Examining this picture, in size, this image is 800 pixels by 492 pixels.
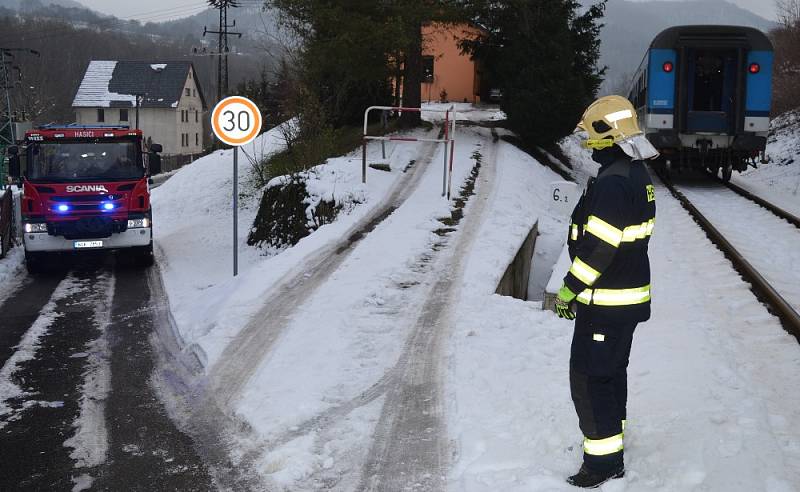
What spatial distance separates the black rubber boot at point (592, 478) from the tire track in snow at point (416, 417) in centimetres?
79

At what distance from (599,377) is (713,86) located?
17321 millimetres

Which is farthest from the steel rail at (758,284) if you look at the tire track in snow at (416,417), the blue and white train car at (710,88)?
the blue and white train car at (710,88)

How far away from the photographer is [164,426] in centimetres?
555

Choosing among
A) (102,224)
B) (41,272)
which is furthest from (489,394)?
(41,272)

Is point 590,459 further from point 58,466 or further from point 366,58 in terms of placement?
point 366,58

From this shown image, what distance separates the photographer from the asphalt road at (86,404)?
187 inches

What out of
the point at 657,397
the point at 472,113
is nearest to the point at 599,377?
the point at 657,397

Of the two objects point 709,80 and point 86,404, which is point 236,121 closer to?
point 86,404

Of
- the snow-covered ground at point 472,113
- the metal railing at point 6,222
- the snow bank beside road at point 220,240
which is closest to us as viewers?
the snow bank beside road at point 220,240

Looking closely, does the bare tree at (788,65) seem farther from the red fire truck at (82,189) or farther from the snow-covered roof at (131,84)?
the snow-covered roof at (131,84)

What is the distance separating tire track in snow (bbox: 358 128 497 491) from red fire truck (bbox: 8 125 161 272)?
6.88 meters

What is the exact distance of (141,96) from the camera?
74562 millimetres

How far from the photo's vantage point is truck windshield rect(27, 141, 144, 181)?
13.0 meters

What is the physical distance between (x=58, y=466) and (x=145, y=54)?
125052mm
